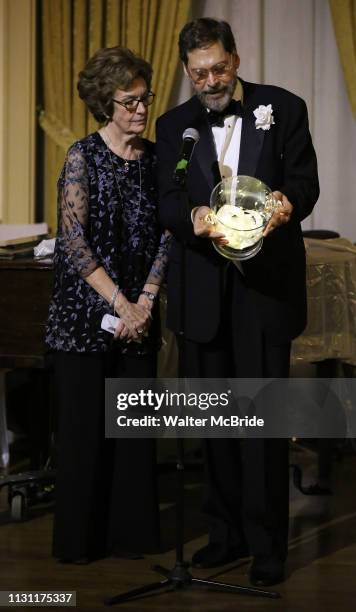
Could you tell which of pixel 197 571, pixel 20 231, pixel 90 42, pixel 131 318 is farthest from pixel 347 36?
pixel 197 571

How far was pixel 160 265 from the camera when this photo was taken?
12.1ft

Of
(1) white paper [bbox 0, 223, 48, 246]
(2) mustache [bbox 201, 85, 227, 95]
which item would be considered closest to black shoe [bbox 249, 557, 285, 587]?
(2) mustache [bbox 201, 85, 227, 95]

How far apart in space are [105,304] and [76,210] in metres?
0.32

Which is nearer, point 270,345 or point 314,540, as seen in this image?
point 270,345

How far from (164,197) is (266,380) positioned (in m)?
0.64

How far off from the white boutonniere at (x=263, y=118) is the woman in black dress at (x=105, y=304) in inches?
16.3

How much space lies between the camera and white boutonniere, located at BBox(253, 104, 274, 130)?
3.28 m

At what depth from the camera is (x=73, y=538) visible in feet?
12.2

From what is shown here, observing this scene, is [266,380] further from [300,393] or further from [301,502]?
[300,393]

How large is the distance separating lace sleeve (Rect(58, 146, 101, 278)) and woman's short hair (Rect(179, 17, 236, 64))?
525mm

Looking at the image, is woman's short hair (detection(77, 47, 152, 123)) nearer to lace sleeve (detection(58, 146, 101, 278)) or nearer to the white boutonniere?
lace sleeve (detection(58, 146, 101, 278))

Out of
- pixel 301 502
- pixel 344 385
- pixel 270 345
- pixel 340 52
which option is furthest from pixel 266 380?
pixel 340 52

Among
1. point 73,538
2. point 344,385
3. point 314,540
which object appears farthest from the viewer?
point 344,385

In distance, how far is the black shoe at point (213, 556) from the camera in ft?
11.8
